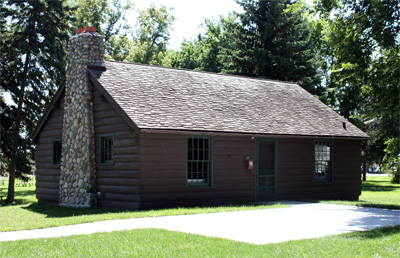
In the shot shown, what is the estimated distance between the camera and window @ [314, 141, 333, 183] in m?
21.1

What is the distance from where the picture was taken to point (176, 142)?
1683 cm

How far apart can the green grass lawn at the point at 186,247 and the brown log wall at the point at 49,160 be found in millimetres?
11217

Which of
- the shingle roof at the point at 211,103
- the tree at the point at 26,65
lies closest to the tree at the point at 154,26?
the tree at the point at 26,65

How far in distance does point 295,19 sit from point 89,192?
2248cm

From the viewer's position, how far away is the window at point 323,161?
21.1 meters

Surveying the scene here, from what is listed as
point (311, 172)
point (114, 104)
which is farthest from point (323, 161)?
point (114, 104)

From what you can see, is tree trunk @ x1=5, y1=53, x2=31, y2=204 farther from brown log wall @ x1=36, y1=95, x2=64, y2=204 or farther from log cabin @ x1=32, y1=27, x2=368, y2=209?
log cabin @ x1=32, y1=27, x2=368, y2=209

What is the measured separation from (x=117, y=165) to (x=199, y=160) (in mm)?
2804

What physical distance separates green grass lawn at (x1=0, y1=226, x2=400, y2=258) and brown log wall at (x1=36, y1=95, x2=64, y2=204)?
1122cm

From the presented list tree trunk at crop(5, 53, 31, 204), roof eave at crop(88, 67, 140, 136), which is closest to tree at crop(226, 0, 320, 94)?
tree trunk at crop(5, 53, 31, 204)

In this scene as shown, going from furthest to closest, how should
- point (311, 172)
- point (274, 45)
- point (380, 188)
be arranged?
point (380, 188) < point (274, 45) < point (311, 172)

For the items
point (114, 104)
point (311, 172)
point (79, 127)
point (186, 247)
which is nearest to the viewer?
point (186, 247)

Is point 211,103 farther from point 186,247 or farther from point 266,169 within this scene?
point 186,247

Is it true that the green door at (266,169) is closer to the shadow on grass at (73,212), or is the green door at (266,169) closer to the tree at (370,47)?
the tree at (370,47)
